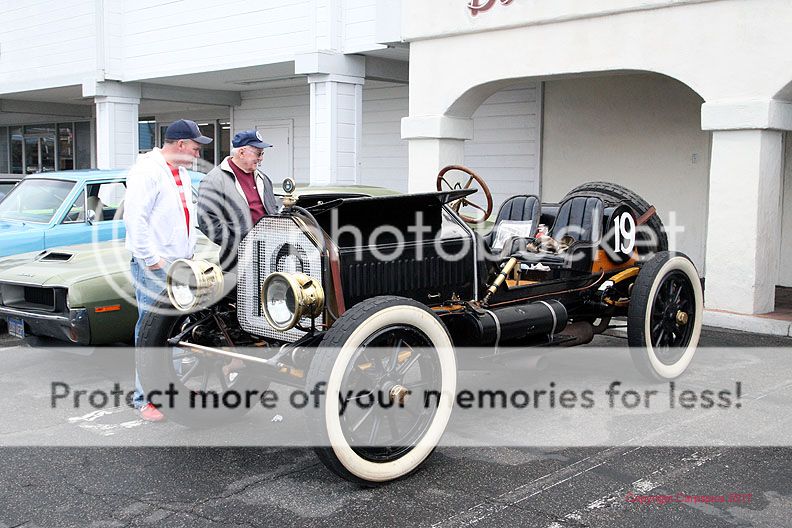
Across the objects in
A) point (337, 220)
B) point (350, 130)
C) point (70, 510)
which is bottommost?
point (70, 510)

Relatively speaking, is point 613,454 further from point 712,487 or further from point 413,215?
point 413,215

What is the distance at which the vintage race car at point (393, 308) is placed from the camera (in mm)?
4027

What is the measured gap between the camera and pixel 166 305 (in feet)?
15.5

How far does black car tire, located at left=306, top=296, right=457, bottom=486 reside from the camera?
3.75m

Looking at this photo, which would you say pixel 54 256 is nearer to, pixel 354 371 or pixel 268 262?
pixel 268 262

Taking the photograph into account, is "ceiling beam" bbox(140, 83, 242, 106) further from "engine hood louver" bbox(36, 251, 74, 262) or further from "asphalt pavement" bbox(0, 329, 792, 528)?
"asphalt pavement" bbox(0, 329, 792, 528)

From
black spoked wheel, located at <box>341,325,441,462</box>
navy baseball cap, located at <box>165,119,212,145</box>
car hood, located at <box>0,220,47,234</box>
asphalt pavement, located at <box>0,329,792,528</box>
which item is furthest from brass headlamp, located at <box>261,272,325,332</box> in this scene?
car hood, located at <box>0,220,47,234</box>

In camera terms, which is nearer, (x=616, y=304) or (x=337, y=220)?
(x=337, y=220)

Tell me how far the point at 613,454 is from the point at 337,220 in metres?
1.93

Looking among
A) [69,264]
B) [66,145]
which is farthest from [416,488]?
[66,145]

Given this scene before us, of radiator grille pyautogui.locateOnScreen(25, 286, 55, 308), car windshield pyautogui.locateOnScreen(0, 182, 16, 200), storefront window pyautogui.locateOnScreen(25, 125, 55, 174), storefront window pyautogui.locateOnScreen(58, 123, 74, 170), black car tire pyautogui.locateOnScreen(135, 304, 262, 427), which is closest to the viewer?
black car tire pyautogui.locateOnScreen(135, 304, 262, 427)

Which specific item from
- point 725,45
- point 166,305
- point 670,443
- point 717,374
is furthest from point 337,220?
point 725,45

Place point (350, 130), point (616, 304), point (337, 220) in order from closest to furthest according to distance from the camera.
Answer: point (337, 220) → point (616, 304) → point (350, 130)

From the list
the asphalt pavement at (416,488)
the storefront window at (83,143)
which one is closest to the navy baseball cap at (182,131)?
the asphalt pavement at (416,488)
